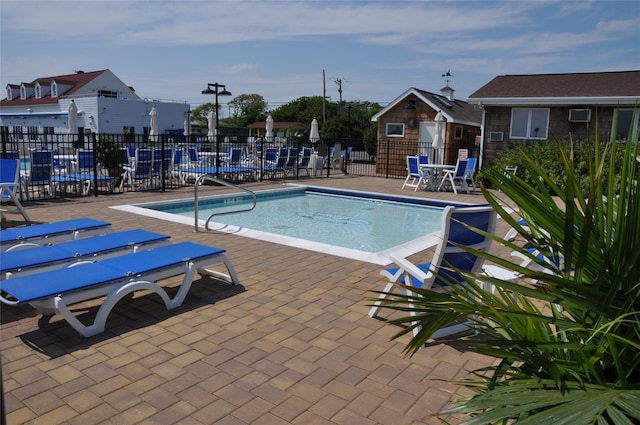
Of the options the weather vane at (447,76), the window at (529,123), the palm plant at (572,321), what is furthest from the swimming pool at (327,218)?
the weather vane at (447,76)

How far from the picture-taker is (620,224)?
1.42 metres

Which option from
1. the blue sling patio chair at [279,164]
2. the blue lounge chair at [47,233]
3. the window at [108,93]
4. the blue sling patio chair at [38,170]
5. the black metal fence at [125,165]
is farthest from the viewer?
the window at [108,93]

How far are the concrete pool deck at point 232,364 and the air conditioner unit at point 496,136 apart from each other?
1428cm

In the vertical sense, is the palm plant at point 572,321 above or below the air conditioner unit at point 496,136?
below

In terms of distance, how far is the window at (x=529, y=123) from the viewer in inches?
659

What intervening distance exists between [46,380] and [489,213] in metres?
3.19

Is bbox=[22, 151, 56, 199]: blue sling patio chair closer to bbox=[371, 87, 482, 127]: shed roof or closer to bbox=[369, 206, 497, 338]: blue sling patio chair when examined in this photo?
bbox=[369, 206, 497, 338]: blue sling patio chair

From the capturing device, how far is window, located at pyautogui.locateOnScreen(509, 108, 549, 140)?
16.8 m

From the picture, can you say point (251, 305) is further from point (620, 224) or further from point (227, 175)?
point (227, 175)

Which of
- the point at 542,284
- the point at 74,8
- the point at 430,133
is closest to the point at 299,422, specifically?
the point at 542,284

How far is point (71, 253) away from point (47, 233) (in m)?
1.00

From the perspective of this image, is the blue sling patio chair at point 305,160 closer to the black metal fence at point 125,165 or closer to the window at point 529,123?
the black metal fence at point 125,165

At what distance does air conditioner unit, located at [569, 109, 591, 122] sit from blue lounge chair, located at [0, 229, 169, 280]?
50.1ft

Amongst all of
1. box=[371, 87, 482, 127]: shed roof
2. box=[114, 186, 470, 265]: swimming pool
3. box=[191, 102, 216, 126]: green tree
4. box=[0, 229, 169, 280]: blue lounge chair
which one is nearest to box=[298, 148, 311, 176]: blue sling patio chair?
box=[114, 186, 470, 265]: swimming pool
